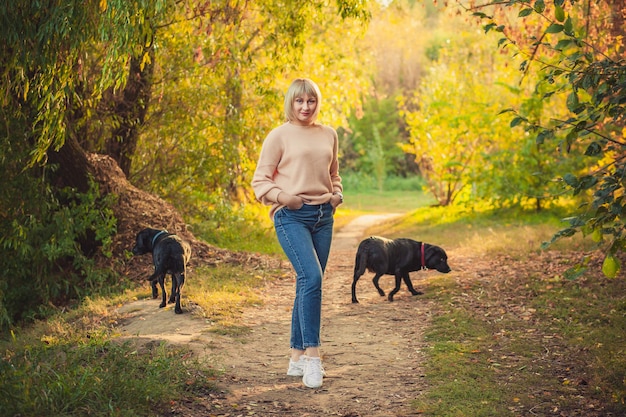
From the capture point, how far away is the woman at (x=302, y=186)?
5.31 m

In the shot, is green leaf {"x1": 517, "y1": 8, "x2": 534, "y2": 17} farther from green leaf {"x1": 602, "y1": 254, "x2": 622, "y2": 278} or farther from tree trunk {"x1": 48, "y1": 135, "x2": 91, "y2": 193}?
tree trunk {"x1": 48, "y1": 135, "x2": 91, "y2": 193}

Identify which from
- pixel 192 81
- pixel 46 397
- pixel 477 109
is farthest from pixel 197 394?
pixel 477 109

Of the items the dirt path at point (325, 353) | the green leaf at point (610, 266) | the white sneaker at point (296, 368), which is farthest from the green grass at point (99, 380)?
the green leaf at point (610, 266)

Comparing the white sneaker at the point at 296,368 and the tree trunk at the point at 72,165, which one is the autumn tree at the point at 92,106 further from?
the white sneaker at the point at 296,368

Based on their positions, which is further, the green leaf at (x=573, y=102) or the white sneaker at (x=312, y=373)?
the white sneaker at (x=312, y=373)

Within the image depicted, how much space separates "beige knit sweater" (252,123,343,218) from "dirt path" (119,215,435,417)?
4.60 feet

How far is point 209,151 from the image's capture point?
13.4 meters

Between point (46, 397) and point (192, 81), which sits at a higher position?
point (192, 81)

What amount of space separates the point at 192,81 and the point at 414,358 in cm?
777

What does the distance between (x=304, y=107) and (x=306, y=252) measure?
1.06m

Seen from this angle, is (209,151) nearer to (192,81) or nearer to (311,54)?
(192,81)

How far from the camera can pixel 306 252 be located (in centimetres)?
530

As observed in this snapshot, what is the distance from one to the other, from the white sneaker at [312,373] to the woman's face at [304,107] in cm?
181

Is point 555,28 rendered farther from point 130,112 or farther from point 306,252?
point 130,112
